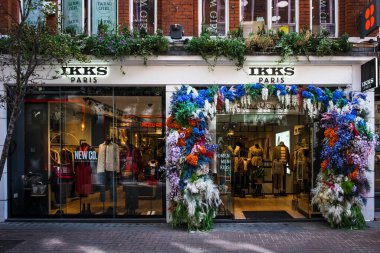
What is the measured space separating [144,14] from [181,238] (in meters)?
5.81

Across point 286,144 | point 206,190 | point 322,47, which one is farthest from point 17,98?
point 286,144

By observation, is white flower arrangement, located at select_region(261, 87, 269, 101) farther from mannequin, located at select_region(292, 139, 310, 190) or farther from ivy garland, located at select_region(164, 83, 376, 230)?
mannequin, located at select_region(292, 139, 310, 190)

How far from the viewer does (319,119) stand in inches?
421

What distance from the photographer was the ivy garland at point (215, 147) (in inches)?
379

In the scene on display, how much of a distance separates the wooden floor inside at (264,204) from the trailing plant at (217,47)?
4.03 metres

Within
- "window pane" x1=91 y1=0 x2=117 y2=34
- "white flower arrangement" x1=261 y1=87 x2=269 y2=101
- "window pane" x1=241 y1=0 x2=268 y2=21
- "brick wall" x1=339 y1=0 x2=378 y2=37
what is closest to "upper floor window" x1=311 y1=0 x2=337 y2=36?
"brick wall" x1=339 y1=0 x2=378 y2=37

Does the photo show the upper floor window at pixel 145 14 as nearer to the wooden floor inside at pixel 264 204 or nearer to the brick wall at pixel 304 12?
the brick wall at pixel 304 12

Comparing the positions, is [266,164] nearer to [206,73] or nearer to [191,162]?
[206,73]

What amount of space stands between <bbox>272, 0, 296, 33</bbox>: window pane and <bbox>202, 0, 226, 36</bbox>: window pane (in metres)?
1.33

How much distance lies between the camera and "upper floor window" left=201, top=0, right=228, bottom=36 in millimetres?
11359

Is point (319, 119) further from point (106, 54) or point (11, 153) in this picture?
point (11, 153)

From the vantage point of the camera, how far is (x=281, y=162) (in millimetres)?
14500

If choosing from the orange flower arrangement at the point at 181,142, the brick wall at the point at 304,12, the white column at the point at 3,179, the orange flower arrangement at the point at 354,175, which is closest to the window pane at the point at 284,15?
the brick wall at the point at 304,12

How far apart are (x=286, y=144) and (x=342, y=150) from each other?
4.22 metres
